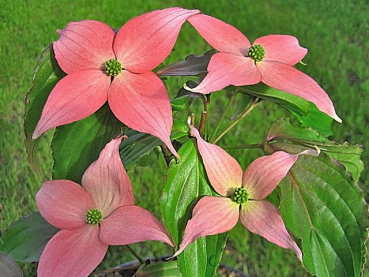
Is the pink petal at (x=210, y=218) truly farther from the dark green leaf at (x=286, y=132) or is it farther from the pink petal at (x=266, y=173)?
the dark green leaf at (x=286, y=132)

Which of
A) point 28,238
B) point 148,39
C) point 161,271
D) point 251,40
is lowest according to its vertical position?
point 251,40

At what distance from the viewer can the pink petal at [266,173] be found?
2.29 ft

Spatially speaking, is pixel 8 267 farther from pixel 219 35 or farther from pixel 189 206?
pixel 219 35

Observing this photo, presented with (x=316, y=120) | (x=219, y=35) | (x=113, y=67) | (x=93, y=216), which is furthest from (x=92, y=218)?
(x=316, y=120)

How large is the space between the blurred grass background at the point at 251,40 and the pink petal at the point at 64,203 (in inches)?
33.8

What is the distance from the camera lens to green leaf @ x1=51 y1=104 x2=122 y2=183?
71 centimetres

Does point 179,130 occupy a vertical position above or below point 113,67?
below

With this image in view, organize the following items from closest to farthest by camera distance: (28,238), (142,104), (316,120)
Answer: (142,104) → (28,238) → (316,120)

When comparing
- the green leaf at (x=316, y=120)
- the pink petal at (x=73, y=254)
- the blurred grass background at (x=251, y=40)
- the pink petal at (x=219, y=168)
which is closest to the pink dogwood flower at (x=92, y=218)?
the pink petal at (x=73, y=254)

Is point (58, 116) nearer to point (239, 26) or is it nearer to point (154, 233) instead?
point (154, 233)

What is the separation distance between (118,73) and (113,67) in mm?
10

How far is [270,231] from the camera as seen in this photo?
0.68 metres

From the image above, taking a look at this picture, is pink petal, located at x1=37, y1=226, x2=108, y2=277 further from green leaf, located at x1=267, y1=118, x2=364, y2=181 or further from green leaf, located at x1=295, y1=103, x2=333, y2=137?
green leaf, located at x1=295, y1=103, x2=333, y2=137

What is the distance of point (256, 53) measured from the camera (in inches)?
27.9
